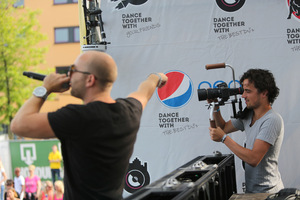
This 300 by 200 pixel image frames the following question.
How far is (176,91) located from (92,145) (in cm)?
282

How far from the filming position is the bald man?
6.53ft

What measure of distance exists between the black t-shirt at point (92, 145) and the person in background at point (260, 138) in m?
1.39

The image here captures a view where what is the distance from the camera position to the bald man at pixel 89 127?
6.53ft

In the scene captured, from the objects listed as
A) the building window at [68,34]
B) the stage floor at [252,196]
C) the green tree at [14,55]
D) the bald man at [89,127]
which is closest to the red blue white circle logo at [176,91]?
the stage floor at [252,196]

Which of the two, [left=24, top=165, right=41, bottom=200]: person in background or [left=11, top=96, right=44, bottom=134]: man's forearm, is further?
[left=24, top=165, right=41, bottom=200]: person in background

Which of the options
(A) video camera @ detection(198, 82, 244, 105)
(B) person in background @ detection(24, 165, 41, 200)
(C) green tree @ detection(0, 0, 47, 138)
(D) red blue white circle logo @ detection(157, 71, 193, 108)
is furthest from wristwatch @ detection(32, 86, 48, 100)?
(C) green tree @ detection(0, 0, 47, 138)

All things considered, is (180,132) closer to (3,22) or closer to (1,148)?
(1,148)

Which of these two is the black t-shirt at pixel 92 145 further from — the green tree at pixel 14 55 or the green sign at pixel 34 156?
the green tree at pixel 14 55

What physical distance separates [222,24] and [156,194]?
9.19ft

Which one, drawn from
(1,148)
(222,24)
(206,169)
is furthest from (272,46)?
(1,148)

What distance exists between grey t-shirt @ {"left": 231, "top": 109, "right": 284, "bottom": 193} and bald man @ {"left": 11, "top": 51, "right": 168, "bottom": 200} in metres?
1.38

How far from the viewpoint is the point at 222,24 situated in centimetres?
465

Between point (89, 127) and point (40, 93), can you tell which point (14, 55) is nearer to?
point (40, 93)

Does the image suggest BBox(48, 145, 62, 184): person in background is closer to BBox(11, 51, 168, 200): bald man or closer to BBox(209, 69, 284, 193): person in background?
BBox(209, 69, 284, 193): person in background
